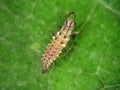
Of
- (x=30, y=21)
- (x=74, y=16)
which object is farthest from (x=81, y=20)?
(x=30, y=21)

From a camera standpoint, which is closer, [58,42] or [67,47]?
[58,42]

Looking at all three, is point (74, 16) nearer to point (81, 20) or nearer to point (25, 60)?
point (81, 20)

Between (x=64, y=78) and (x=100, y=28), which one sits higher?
(x=100, y=28)
